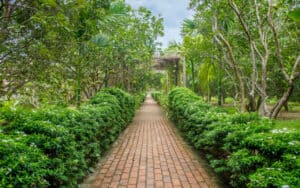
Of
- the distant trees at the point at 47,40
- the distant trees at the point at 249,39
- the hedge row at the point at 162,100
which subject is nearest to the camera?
the distant trees at the point at 47,40

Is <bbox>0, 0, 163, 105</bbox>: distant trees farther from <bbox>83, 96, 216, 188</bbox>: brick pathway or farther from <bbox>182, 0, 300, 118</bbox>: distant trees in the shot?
<bbox>182, 0, 300, 118</bbox>: distant trees

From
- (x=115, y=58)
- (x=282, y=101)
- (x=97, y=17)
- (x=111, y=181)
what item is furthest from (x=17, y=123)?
(x=115, y=58)

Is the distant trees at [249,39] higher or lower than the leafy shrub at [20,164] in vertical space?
higher

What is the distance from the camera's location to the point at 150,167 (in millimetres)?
4434

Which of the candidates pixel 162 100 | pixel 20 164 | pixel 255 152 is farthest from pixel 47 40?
pixel 162 100

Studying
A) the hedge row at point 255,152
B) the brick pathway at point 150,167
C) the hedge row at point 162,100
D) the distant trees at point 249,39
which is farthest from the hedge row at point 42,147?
the hedge row at point 162,100

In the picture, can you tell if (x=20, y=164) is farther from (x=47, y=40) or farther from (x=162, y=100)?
(x=162, y=100)

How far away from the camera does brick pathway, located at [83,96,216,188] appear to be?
12.2 feet

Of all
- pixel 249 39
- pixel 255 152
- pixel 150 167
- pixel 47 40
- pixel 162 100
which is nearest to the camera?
pixel 255 152

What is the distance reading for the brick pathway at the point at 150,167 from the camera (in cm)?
371

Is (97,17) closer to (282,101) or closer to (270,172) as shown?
(270,172)

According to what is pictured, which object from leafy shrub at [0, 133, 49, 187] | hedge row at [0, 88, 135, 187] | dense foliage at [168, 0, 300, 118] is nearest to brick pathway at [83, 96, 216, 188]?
hedge row at [0, 88, 135, 187]

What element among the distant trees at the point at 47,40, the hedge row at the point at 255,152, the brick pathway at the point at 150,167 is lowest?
the brick pathway at the point at 150,167

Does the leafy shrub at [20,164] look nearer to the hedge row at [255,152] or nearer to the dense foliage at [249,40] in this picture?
the hedge row at [255,152]
